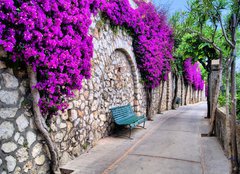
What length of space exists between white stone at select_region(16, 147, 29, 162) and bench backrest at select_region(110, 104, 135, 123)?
109 inches

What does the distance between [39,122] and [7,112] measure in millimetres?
464

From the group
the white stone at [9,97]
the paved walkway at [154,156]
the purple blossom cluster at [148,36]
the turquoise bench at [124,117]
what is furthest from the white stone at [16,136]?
the purple blossom cluster at [148,36]

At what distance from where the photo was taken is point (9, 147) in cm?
259

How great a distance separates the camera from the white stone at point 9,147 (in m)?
2.53

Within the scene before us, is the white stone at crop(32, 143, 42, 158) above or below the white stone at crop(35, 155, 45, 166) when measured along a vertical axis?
above

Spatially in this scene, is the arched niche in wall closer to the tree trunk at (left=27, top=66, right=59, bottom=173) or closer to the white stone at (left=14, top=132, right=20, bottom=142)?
the tree trunk at (left=27, top=66, right=59, bottom=173)

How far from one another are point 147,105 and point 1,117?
6.60 meters

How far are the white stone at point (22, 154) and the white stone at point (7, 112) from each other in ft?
1.57

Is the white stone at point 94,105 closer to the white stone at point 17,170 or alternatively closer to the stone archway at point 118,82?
the stone archway at point 118,82

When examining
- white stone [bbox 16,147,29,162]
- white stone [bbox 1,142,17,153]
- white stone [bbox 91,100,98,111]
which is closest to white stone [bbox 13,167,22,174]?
white stone [bbox 16,147,29,162]

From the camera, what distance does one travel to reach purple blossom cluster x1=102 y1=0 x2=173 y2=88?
6.20m

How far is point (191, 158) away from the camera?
3877 mm

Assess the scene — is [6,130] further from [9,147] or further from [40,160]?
[40,160]

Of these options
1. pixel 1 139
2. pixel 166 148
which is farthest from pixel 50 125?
pixel 166 148
